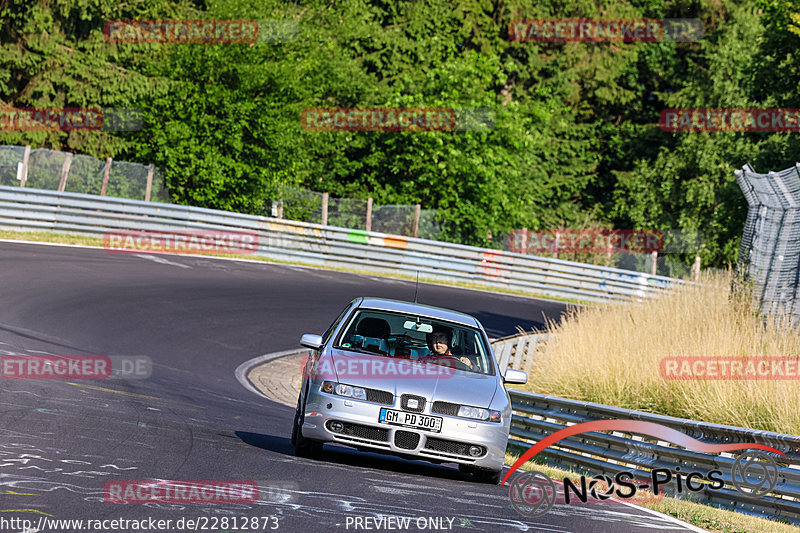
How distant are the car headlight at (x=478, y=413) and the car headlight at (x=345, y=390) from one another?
33.0 inches

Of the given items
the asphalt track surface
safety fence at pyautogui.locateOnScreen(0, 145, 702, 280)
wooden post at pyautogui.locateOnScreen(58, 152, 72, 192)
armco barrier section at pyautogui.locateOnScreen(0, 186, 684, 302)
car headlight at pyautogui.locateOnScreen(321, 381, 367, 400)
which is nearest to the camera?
the asphalt track surface

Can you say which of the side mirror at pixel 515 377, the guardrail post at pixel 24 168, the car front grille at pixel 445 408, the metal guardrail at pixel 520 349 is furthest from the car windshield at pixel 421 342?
the guardrail post at pixel 24 168

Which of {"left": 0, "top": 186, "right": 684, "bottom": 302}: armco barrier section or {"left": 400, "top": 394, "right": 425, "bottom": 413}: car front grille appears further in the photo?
{"left": 0, "top": 186, "right": 684, "bottom": 302}: armco barrier section

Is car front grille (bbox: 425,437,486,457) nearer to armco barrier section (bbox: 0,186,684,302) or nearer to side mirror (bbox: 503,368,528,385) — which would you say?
side mirror (bbox: 503,368,528,385)

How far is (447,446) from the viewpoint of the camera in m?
9.20

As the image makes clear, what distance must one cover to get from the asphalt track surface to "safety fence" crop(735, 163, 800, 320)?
6.67 metres

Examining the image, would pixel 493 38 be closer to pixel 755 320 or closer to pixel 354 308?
pixel 755 320

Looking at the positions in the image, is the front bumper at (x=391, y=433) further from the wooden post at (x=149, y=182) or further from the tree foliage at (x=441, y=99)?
the wooden post at (x=149, y=182)

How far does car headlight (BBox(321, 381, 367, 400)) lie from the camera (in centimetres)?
922

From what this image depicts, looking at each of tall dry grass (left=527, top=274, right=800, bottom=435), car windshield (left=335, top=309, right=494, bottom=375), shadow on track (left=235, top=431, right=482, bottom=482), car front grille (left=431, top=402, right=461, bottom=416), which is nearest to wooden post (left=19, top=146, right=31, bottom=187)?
tall dry grass (left=527, top=274, right=800, bottom=435)

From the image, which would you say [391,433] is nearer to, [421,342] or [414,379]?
[414,379]

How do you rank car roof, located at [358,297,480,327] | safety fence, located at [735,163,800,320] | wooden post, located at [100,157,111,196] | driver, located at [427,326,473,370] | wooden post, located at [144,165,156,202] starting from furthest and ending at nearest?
wooden post, located at [144,165,156,202] → wooden post, located at [100,157,111,196] → safety fence, located at [735,163,800,320] → car roof, located at [358,297,480,327] → driver, located at [427,326,473,370]

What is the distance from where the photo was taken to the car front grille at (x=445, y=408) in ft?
30.1

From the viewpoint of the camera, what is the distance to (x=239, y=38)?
35594 mm
